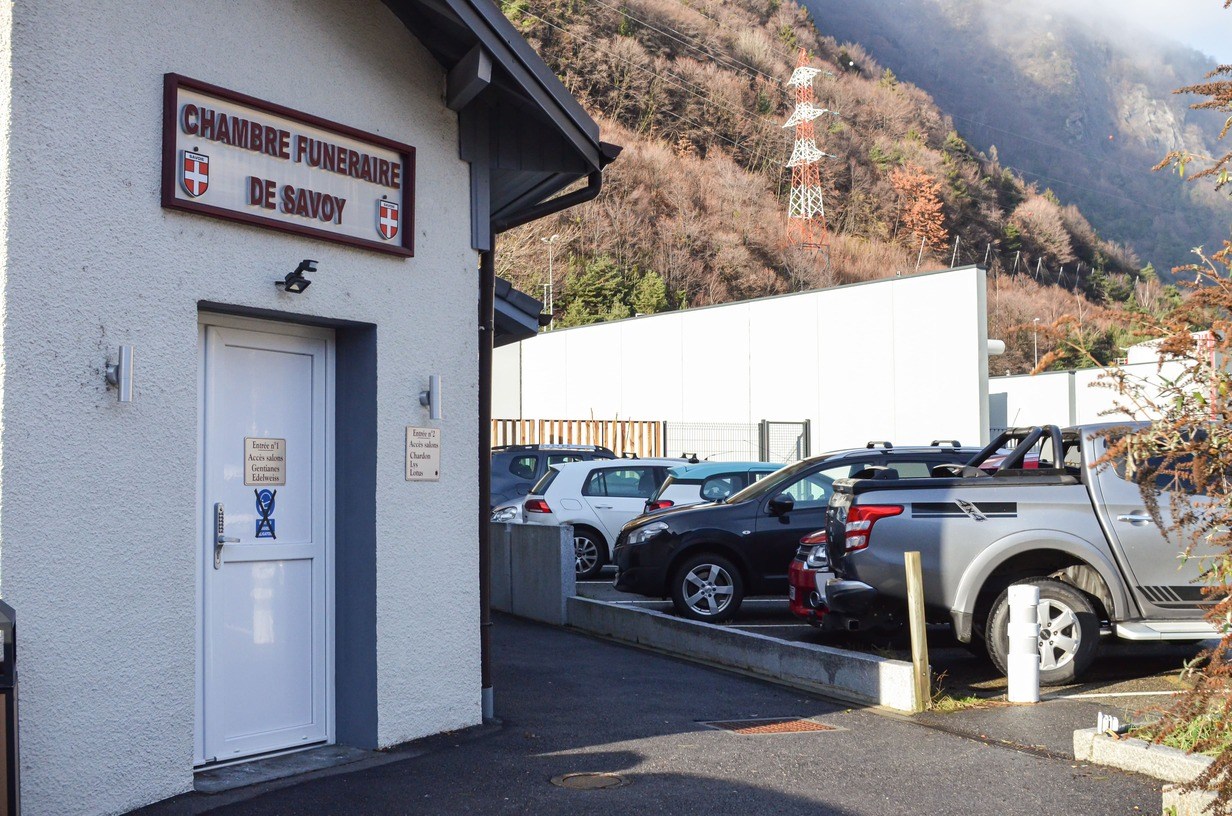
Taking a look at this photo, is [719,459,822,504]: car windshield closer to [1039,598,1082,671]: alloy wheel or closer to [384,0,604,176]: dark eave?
[1039,598,1082,671]: alloy wheel

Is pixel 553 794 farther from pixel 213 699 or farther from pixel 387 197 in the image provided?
pixel 387 197

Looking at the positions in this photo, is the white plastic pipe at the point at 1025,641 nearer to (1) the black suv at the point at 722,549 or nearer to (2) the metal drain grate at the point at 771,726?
(2) the metal drain grate at the point at 771,726

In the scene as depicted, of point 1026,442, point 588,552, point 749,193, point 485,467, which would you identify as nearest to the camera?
point 485,467

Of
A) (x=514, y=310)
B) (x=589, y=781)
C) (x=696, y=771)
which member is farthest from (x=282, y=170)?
(x=696, y=771)

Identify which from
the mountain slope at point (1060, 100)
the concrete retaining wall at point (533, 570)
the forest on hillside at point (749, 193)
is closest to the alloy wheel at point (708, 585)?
the concrete retaining wall at point (533, 570)

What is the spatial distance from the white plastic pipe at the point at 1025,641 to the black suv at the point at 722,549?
3.72 m

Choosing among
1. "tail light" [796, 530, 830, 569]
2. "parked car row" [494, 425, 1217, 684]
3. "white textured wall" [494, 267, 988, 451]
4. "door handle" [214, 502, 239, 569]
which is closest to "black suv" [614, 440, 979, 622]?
"tail light" [796, 530, 830, 569]

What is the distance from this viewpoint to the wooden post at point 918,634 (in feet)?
27.9

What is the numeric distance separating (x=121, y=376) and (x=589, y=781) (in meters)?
3.24

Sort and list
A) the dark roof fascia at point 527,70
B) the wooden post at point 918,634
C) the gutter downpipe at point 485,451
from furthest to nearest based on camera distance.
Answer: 1. the wooden post at point 918,634
2. the gutter downpipe at point 485,451
3. the dark roof fascia at point 527,70

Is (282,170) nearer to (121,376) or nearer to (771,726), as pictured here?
(121,376)

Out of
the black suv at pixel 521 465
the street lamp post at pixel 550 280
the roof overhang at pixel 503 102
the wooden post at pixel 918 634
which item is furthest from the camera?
the street lamp post at pixel 550 280

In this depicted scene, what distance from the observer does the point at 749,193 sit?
251 ft

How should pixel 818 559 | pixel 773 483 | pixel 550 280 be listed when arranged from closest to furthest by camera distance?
pixel 818 559 < pixel 773 483 < pixel 550 280
